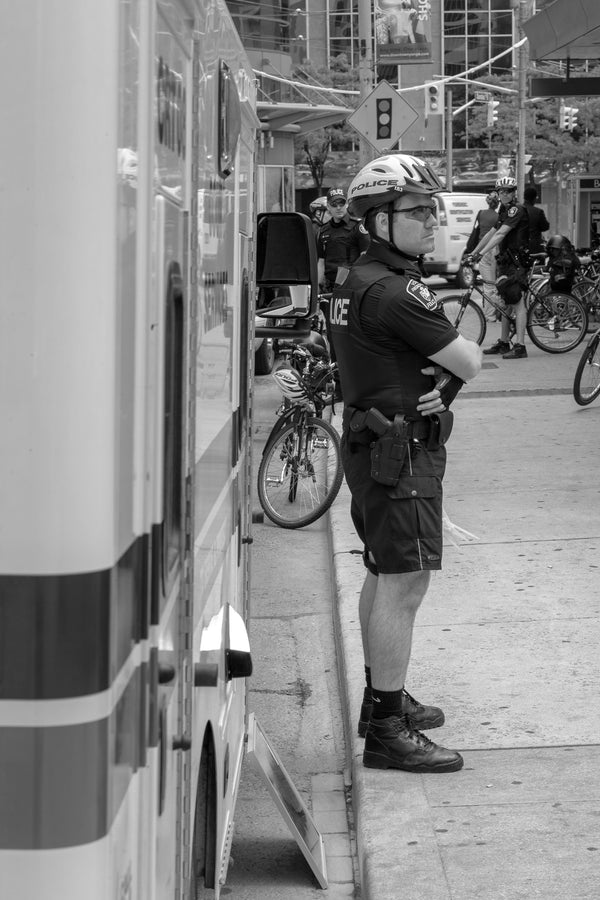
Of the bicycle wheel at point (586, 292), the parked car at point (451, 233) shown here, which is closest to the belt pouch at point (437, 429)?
the bicycle wheel at point (586, 292)

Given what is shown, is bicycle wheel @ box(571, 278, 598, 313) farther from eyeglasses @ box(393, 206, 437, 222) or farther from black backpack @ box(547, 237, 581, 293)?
eyeglasses @ box(393, 206, 437, 222)

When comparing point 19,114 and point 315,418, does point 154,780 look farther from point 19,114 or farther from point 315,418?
point 315,418

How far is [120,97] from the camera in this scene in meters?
1.48

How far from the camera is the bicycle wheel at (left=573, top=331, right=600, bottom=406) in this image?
11.4 metres

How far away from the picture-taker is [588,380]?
37.8 feet

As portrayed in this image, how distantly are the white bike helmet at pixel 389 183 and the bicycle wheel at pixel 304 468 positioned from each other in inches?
158

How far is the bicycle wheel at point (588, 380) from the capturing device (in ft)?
37.3

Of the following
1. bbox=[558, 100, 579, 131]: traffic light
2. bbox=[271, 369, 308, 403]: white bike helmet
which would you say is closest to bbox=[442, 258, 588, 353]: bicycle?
bbox=[271, 369, 308, 403]: white bike helmet

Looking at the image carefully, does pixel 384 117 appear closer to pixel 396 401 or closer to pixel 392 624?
pixel 396 401

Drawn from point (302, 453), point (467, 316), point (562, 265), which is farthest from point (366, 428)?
point (467, 316)

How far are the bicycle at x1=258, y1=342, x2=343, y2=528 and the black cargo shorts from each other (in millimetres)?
3979

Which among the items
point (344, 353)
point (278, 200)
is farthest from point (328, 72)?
point (344, 353)

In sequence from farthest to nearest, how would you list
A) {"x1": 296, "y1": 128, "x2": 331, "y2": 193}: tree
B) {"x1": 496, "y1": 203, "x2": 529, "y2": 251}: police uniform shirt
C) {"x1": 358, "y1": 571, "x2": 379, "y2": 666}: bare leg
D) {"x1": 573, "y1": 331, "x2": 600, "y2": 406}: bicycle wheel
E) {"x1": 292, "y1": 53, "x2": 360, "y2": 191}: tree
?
1. {"x1": 296, "y1": 128, "x2": 331, "y2": 193}: tree
2. {"x1": 292, "y1": 53, "x2": 360, "y2": 191}: tree
3. {"x1": 496, "y1": 203, "x2": 529, "y2": 251}: police uniform shirt
4. {"x1": 573, "y1": 331, "x2": 600, "y2": 406}: bicycle wheel
5. {"x1": 358, "y1": 571, "x2": 379, "y2": 666}: bare leg

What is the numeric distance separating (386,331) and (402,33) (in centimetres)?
1736
